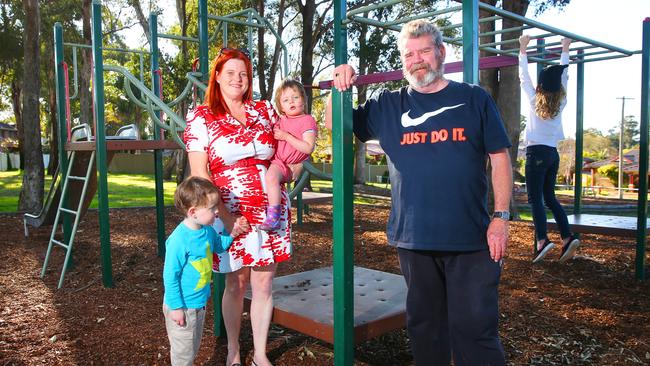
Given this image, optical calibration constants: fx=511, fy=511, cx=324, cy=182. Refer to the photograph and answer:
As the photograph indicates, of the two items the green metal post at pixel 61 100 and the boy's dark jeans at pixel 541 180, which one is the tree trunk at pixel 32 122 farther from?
the boy's dark jeans at pixel 541 180

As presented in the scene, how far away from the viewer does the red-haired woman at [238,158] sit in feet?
7.97

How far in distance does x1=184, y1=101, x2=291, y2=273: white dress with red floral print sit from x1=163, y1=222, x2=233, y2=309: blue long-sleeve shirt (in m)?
0.18

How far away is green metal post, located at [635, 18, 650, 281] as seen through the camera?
15.0ft

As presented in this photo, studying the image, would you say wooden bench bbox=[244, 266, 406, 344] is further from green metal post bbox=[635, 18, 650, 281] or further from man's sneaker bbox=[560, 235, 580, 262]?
green metal post bbox=[635, 18, 650, 281]

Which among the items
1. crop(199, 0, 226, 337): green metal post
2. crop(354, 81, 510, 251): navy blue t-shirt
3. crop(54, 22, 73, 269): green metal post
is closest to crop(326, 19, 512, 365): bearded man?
crop(354, 81, 510, 251): navy blue t-shirt

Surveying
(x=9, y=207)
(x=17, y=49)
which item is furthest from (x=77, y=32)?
(x=9, y=207)

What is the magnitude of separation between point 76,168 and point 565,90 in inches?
195

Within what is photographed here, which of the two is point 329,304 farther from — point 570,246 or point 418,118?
point 570,246

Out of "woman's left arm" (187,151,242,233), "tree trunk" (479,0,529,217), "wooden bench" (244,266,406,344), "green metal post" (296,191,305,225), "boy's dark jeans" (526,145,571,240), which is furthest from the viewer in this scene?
"tree trunk" (479,0,529,217)

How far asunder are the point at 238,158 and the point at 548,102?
2.96 metres

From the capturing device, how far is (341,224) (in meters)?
2.29

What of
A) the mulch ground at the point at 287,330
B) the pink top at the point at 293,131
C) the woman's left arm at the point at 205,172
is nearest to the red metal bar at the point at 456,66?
the pink top at the point at 293,131

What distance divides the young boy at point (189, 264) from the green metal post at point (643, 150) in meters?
4.14

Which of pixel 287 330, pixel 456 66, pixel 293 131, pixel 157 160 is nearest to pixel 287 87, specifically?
pixel 293 131
